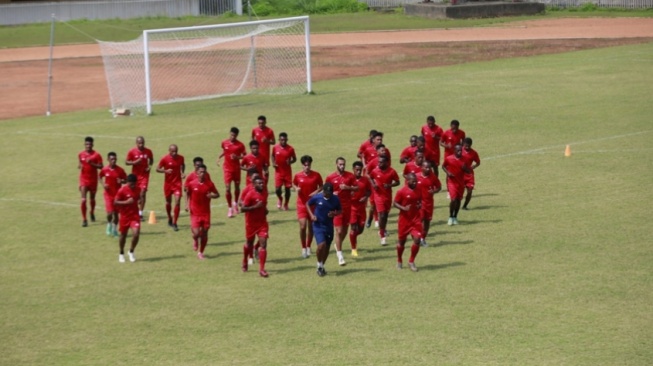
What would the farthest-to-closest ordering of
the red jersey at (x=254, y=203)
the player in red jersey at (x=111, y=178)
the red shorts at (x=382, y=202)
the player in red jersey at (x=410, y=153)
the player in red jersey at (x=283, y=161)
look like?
the player in red jersey at (x=283, y=161) < the player in red jersey at (x=410, y=153) < the player in red jersey at (x=111, y=178) < the red shorts at (x=382, y=202) < the red jersey at (x=254, y=203)

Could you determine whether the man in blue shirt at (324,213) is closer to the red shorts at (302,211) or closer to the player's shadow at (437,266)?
the red shorts at (302,211)

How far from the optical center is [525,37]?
73812 mm

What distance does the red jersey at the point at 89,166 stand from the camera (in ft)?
86.9

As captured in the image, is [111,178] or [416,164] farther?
[111,178]

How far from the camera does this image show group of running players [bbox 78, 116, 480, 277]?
21406mm

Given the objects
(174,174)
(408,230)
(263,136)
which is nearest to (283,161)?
(263,136)

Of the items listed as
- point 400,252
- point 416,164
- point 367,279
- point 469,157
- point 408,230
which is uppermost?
point 416,164

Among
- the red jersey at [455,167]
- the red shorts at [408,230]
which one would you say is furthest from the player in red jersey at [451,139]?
the red shorts at [408,230]

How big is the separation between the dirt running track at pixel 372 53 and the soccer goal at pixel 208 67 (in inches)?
71.4

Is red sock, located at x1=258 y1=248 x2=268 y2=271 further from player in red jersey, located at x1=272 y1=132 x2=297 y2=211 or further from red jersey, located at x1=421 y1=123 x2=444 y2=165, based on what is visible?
red jersey, located at x1=421 y1=123 x2=444 y2=165

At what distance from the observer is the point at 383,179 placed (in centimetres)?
2353

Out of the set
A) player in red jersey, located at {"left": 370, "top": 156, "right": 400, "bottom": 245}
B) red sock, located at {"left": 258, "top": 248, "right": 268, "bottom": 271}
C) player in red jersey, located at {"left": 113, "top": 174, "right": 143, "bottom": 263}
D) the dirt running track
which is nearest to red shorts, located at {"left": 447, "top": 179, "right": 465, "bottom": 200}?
player in red jersey, located at {"left": 370, "top": 156, "right": 400, "bottom": 245}

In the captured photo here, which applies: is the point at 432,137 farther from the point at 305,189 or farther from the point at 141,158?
the point at 141,158

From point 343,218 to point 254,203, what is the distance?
6.52 ft
